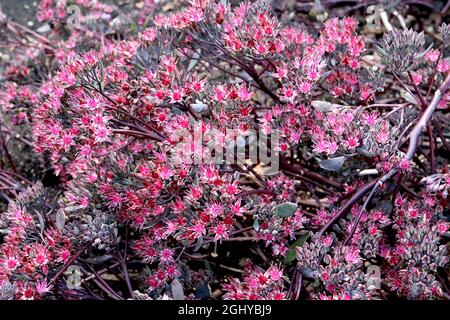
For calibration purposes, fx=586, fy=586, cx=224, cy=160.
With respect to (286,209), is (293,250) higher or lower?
lower

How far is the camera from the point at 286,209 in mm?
1755

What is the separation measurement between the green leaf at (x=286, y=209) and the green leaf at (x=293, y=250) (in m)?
0.12

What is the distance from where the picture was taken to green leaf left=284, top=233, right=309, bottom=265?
1.82 metres

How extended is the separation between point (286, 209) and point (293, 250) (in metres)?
0.16

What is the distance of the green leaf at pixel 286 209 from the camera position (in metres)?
1.75

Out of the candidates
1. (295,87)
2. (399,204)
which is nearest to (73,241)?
(295,87)

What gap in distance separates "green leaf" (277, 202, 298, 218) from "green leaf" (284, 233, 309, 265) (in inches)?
4.8
